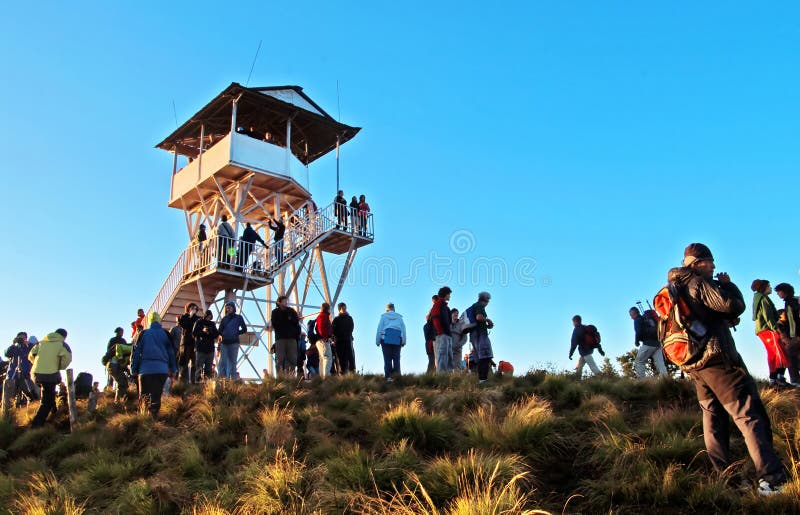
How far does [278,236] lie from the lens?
22547mm

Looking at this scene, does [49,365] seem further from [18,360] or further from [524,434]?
[524,434]

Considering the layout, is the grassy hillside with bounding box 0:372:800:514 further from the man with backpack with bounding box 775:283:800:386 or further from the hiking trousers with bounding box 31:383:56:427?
the man with backpack with bounding box 775:283:800:386

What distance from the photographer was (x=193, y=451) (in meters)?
8.09

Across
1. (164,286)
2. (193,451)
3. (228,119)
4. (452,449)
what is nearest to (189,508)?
(193,451)

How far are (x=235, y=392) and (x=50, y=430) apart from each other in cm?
345

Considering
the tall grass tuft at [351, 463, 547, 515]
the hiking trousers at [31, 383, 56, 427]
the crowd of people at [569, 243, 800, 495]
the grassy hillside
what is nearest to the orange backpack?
the crowd of people at [569, 243, 800, 495]

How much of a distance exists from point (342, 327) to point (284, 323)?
3.94 ft

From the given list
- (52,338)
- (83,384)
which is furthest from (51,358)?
(83,384)

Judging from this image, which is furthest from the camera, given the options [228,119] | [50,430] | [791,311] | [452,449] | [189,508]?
[228,119]

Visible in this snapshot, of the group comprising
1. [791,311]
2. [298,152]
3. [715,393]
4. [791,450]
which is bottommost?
[791,450]

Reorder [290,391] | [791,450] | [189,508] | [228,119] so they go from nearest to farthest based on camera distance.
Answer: [791,450] → [189,508] → [290,391] → [228,119]

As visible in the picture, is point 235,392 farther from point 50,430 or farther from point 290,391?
point 50,430

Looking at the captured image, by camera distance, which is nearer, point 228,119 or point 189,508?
point 189,508

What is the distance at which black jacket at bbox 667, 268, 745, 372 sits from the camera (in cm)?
505
